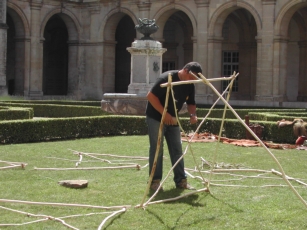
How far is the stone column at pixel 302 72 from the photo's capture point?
28844mm

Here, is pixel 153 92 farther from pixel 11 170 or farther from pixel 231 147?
pixel 231 147

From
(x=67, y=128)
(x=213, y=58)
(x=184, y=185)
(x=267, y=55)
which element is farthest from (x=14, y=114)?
(x=213, y=58)

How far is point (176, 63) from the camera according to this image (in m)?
32.9

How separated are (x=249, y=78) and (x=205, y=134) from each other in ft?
57.5

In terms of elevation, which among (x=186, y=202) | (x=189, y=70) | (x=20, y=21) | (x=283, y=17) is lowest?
(x=186, y=202)

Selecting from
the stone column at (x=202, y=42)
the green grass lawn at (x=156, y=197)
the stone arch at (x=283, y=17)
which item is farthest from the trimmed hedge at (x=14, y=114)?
the stone arch at (x=283, y=17)

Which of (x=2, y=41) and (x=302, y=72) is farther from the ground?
(x=2, y=41)

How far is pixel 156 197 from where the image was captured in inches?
261

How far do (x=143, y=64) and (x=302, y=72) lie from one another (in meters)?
13.5

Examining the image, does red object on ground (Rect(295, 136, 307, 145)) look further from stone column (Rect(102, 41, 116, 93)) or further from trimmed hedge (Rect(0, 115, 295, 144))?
stone column (Rect(102, 41, 116, 93))

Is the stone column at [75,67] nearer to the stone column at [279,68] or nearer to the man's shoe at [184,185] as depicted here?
the stone column at [279,68]

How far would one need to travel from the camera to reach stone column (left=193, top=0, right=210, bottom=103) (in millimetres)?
27562

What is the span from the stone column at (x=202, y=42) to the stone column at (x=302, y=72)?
5.11 meters

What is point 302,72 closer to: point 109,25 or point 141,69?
point 109,25
